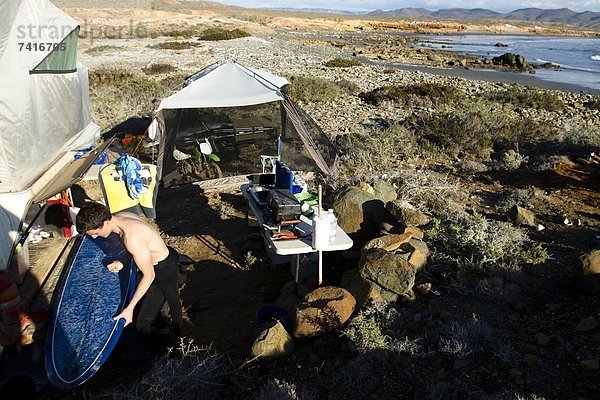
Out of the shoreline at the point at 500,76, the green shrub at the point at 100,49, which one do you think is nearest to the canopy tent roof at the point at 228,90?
the shoreline at the point at 500,76

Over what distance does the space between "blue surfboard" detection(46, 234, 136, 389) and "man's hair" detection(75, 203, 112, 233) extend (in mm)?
1059

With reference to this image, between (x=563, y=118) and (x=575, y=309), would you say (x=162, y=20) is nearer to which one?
(x=563, y=118)

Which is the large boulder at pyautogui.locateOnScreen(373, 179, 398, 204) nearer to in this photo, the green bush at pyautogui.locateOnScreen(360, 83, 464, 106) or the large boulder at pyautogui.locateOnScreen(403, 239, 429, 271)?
the large boulder at pyautogui.locateOnScreen(403, 239, 429, 271)

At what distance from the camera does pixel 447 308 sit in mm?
4594

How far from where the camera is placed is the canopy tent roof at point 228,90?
7695 mm

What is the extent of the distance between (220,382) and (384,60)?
98.6 ft

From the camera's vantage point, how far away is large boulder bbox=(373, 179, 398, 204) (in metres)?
6.89

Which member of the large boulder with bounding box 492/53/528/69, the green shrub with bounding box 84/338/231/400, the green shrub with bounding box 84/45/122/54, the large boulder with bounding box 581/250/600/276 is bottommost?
the green shrub with bounding box 84/338/231/400

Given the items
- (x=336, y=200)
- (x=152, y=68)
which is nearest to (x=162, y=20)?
(x=152, y=68)

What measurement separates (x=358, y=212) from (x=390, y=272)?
153 cm

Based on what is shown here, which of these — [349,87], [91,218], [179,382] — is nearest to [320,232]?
[179,382]

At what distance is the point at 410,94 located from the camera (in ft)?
50.6

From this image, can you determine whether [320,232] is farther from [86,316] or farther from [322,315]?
[86,316]

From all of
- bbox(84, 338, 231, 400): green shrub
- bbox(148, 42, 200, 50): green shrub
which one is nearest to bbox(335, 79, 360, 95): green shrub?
bbox(84, 338, 231, 400): green shrub
